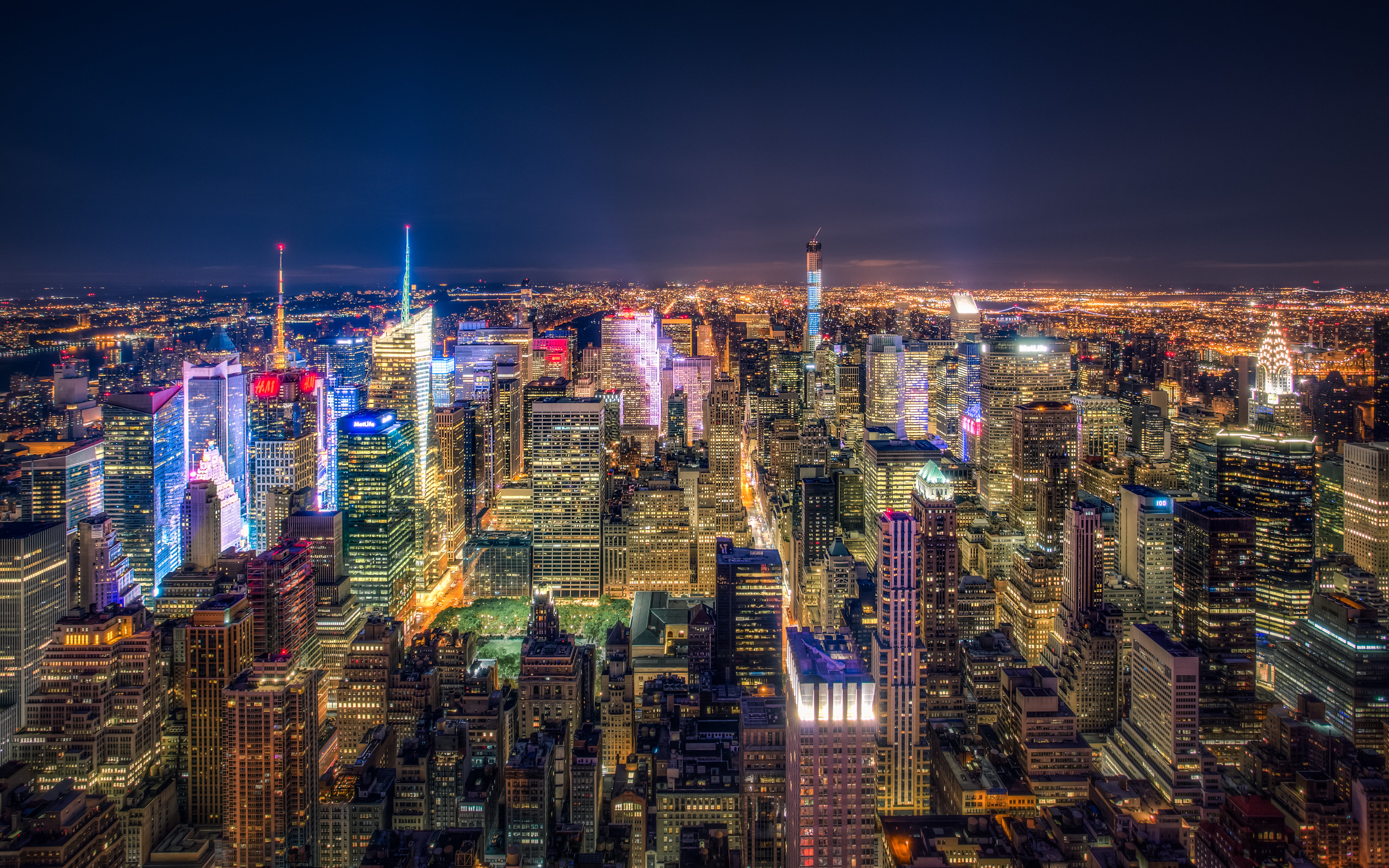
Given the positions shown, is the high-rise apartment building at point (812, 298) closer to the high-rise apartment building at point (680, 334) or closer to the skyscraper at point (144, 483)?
the high-rise apartment building at point (680, 334)

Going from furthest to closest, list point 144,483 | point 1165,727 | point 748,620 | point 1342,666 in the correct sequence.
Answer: point 144,483 < point 748,620 < point 1342,666 < point 1165,727

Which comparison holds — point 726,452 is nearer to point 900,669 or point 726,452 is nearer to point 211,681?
point 900,669

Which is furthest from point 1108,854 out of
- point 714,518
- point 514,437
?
point 514,437

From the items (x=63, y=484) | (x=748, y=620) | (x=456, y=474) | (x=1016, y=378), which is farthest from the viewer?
(x=1016, y=378)

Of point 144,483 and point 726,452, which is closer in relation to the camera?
point 144,483

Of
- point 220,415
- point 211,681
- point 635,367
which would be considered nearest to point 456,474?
point 220,415

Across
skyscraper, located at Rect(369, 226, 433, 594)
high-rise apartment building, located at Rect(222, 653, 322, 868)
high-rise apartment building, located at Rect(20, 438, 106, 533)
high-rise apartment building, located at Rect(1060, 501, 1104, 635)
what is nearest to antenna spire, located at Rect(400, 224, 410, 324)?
skyscraper, located at Rect(369, 226, 433, 594)

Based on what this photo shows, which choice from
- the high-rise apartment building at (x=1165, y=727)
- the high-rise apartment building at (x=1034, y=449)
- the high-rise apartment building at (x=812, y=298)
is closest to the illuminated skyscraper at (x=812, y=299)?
the high-rise apartment building at (x=812, y=298)
